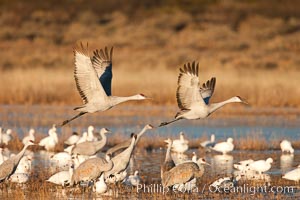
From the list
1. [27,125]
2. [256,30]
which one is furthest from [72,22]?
[27,125]

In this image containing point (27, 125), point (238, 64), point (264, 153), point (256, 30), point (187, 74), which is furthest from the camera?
point (256, 30)

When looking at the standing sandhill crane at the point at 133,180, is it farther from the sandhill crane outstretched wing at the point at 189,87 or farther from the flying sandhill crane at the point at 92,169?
the sandhill crane outstretched wing at the point at 189,87

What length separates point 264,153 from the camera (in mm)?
18156

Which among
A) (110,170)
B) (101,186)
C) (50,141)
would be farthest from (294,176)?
(50,141)

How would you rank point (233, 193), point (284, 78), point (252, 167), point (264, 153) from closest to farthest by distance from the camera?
point (233, 193)
point (252, 167)
point (264, 153)
point (284, 78)

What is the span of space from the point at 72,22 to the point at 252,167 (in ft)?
91.2

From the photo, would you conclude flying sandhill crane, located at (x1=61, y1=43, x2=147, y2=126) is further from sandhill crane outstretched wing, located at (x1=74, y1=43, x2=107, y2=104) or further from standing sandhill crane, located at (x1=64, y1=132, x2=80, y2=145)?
standing sandhill crane, located at (x1=64, y1=132, x2=80, y2=145)

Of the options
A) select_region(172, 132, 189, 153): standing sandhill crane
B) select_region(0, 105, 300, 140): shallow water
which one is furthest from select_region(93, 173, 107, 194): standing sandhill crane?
select_region(0, 105, 300, 140): shallow water

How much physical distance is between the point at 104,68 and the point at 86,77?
3.60 feet

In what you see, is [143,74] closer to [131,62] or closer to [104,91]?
[131,62]

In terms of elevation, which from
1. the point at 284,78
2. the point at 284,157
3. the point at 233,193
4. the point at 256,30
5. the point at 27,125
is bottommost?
the point at 233,193

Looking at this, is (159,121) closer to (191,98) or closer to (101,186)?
(191,98)

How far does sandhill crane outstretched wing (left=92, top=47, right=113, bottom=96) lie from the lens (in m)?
15.5

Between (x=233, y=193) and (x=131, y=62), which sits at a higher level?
(x=131, y=62)
